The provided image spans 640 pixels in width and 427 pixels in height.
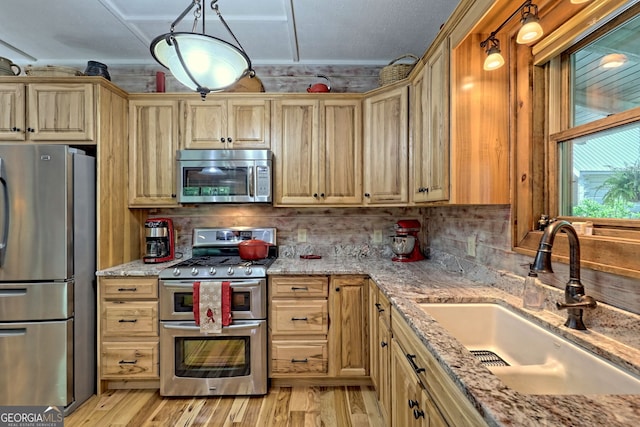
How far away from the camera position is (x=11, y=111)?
223cm

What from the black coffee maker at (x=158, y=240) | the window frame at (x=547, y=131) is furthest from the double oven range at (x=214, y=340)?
the window frame at (x=547, y=131)

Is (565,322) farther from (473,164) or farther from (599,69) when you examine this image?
(599,69)

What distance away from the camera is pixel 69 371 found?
2.04 meters

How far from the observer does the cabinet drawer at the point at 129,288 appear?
2.20 m

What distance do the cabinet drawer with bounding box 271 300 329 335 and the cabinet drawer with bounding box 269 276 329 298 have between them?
0.05 meters

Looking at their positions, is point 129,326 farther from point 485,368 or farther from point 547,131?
point 547,131

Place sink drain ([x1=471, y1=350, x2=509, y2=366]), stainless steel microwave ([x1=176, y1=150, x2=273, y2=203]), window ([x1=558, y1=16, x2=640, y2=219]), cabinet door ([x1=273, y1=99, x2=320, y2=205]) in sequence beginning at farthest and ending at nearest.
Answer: cabinet door ([x1=273, y1=99, x2=320, y2=205]) → stainless steel microwave ([x1=176, y1=150, x2=273, y2=203]) → sink drain ([x1=471, y1=350, x2=509, y2=366]) → window ([x1=558, y1=16, x2=640, y2=219])

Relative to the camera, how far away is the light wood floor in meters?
1.92

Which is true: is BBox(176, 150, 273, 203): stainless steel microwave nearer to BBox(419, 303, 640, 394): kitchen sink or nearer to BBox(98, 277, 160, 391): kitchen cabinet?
BBox(98, 277, 160, 391): kitchen cabinet

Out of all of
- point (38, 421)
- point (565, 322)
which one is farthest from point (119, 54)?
point (565, 322)

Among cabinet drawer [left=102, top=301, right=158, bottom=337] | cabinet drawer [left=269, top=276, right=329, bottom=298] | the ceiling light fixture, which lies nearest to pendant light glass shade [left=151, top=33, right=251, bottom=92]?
the ceiling light fixture

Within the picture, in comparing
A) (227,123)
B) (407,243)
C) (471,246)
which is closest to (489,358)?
(471,246)

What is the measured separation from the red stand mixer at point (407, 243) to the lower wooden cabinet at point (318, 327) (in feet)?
1.62

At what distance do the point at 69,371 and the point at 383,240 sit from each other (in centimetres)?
254
